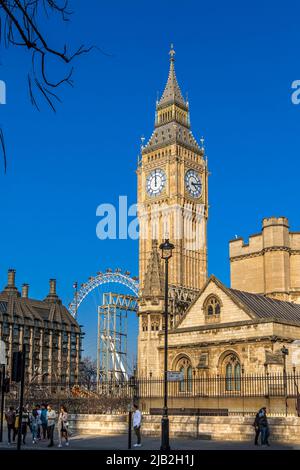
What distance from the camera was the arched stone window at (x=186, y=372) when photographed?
42750mm

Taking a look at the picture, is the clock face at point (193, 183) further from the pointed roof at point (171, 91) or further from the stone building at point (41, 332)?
the stone building at point (41, 332)

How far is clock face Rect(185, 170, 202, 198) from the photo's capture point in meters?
114

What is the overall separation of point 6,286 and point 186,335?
70444 mm

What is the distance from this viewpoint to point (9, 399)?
43.0m

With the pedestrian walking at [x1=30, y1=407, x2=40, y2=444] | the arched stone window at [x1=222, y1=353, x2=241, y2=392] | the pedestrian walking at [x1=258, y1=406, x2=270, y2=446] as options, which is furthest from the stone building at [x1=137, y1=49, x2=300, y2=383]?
the pedestrian walking at [x1=30, y1=407, x2=40, y2=444]

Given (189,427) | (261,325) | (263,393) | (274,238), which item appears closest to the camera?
(189,427)

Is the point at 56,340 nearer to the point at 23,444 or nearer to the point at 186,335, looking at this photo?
the point at 186,335

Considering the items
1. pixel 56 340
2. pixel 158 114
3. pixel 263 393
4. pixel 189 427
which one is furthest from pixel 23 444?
pixel 158 114

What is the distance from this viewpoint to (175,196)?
4331 inches

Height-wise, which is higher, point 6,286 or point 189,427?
point 6,286

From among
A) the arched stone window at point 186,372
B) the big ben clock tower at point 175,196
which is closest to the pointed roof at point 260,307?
the arched stone window at point 186,372

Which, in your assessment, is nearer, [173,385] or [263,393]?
[263,393]

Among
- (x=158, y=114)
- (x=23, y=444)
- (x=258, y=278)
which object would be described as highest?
(x=158, y=114)
